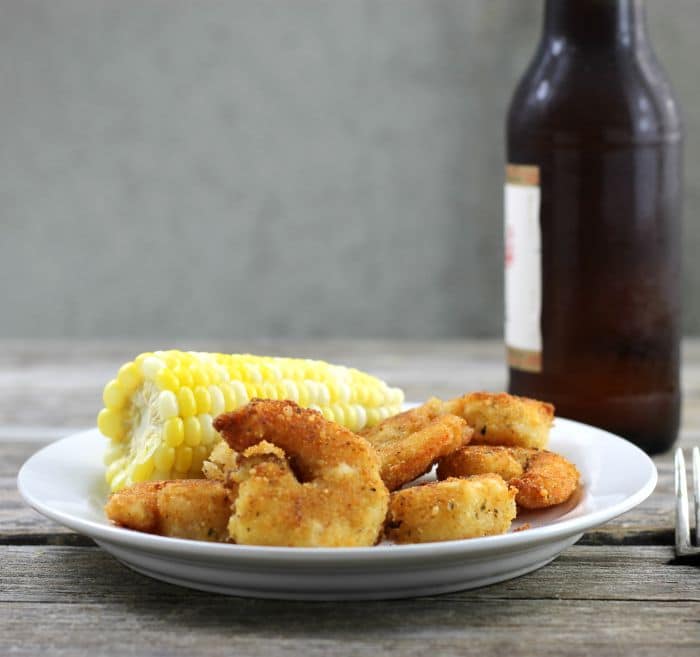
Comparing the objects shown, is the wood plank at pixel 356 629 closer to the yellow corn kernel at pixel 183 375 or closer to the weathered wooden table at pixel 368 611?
the weathered wooden table at pixel 368 611

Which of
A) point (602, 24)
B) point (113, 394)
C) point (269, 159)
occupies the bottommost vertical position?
point (269, 159)

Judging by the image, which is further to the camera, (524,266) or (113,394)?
(524,266)

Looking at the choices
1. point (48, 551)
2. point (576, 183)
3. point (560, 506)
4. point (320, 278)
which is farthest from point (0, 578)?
point (320, 278)

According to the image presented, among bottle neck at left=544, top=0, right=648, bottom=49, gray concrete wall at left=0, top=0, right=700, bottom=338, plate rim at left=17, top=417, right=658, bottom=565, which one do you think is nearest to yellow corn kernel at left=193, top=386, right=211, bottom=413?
plate rim at left=17, top=417, right=658, bottom=565

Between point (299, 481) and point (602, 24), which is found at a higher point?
point (602, 24)

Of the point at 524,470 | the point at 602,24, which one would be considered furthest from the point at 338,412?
the point at 602,24

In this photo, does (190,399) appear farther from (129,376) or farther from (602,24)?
(602,24)
